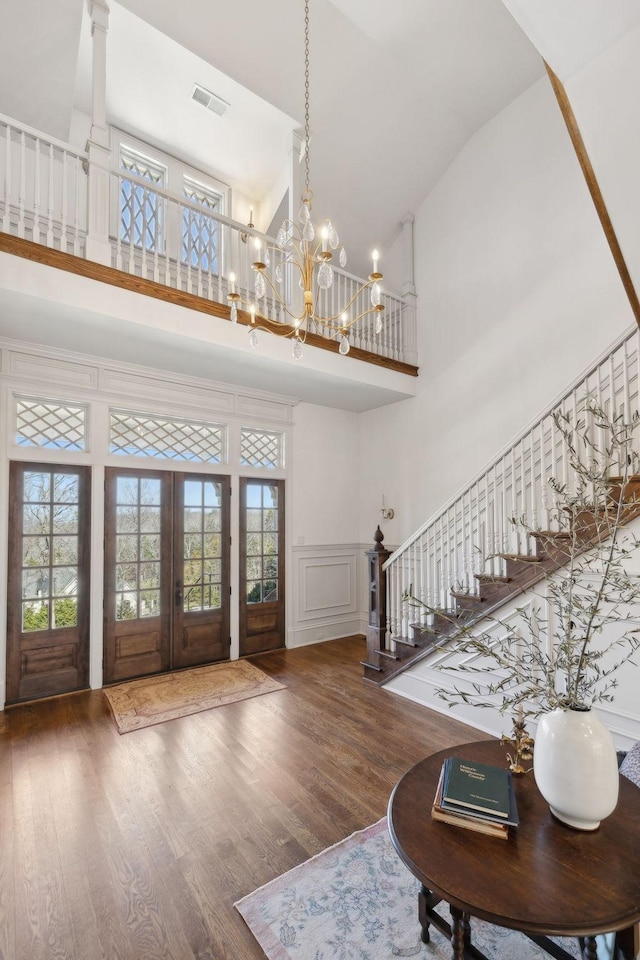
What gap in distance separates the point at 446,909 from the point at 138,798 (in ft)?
5.90

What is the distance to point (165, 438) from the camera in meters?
5.00

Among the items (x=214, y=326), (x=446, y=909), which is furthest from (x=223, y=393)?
(x=446, y=909)

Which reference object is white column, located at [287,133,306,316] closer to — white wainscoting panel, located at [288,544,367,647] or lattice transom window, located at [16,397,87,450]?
lattice transom window, located at [16,397,87,450]

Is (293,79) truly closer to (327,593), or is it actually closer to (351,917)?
(327,593)

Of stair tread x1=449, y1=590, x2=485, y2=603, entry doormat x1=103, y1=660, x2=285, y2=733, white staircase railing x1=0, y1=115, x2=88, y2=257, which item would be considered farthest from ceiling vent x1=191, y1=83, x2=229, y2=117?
entry doormat x1=103, y1=660, x2=285, y2=733

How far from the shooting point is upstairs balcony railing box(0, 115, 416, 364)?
11.1 feet

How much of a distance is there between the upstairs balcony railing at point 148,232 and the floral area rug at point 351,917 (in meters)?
3.86

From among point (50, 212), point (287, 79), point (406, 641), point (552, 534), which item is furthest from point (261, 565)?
point (287, 79)

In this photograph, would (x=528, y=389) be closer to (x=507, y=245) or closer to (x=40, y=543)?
(x=507, y=245)

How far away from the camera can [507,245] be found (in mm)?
4953

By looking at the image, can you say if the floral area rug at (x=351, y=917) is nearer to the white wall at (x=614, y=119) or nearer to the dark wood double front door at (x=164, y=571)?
the white wall at (x=614, y=119)

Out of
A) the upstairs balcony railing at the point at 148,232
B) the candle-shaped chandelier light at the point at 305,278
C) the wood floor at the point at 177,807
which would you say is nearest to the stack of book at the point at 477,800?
the wood floor at the point at 177,807

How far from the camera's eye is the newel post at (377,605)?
14.8ft

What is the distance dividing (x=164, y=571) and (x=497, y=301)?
4693mm
